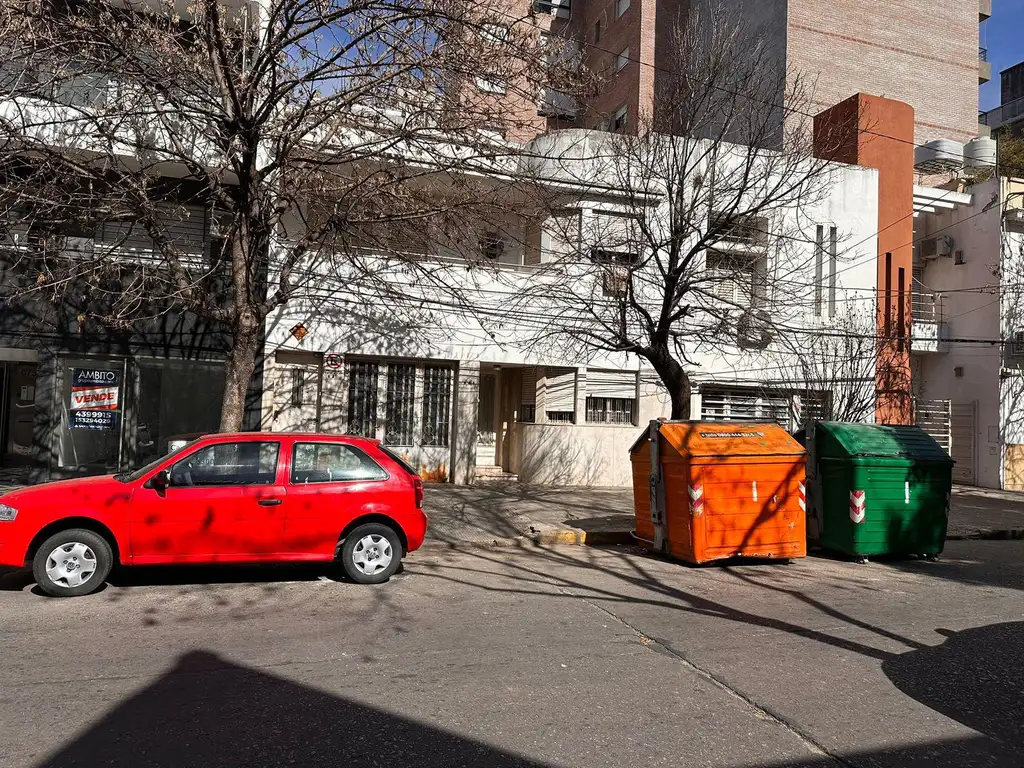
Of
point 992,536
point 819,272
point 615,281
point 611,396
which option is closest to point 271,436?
point 615,281

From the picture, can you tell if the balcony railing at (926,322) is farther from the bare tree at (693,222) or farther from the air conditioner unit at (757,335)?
the air conditioner unit at (757,335)

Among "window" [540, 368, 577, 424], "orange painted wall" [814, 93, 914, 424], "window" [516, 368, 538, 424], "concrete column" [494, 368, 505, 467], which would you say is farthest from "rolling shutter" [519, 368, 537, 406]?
"orange painted wall" [814, 93, 914, 424]

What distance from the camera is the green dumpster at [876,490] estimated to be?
9.35m

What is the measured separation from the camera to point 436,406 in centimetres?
1483

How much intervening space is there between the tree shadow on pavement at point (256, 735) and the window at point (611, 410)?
11608mm

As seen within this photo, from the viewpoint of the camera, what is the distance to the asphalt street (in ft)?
12.3

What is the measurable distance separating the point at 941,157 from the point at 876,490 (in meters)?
16.3

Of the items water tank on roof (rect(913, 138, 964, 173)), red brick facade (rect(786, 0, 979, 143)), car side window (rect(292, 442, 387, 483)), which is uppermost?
red brick facade (rect(786, 0, 979, 143))

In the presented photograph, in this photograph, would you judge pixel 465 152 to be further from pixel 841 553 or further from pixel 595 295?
pixel 841 553

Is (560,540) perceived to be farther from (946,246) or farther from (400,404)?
(946,246)

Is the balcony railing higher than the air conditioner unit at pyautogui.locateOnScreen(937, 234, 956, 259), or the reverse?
the air conditioner unit at pyautogui.locateOnScreen(937, 234, 956, 259)

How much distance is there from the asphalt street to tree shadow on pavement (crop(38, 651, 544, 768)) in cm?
1

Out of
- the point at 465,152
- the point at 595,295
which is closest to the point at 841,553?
the point at 595,295

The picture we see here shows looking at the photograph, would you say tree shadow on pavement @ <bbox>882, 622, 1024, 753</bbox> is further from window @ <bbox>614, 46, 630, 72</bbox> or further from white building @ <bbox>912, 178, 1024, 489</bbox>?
window @ <bbox>614, 46, 630, 72</bbox>
